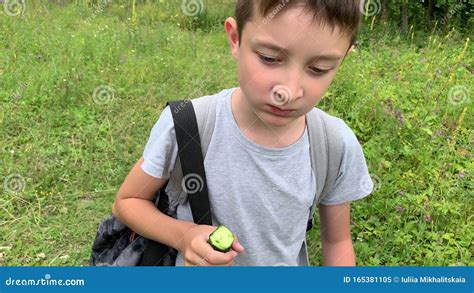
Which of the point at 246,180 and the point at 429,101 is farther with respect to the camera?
the point at 429,101

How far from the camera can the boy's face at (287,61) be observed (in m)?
1.31

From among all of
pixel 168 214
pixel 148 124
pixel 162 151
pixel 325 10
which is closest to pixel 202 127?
pixel 162 151

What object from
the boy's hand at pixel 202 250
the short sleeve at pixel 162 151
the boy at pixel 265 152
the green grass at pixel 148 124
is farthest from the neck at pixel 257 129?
the green grass at pixel 148 124

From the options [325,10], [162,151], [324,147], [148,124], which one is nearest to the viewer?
[325,10]

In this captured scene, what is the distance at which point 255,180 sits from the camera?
5.21ft

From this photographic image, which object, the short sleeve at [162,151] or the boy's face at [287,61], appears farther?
the short sleeve at [162,151]

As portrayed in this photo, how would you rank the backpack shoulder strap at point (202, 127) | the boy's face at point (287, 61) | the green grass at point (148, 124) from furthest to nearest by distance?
the green grass at point (148, 124)
the backpack shoulder strap at point (202, 127)
the boy's face at point (287, 61)

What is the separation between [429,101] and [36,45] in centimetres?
386

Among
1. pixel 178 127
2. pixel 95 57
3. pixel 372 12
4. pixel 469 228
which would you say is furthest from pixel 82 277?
pixel 372 12

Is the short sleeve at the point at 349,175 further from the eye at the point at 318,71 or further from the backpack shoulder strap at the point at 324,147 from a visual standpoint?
the eye at the point at 318,71

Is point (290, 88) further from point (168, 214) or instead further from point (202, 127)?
point (168, 214)

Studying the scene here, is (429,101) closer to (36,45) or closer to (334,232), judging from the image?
(334,232)

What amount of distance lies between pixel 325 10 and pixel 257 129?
455 mm

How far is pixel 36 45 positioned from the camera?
4887 millimetres
